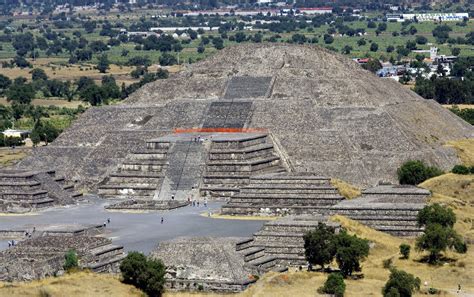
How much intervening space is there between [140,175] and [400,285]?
29142 millimetres

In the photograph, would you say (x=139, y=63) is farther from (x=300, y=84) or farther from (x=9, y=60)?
(x=300, y=84)

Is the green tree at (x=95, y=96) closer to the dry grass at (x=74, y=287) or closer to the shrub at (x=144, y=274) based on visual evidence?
the dry grass at (x=74, y=287)

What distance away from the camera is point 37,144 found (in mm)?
104812

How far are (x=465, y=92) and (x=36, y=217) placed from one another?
2289 inches

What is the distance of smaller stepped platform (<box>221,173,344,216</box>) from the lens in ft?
250

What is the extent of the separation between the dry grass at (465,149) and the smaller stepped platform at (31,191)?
853 inches

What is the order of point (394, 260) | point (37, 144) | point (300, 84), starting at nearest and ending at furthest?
point (394, 260), point (300, 84), point (37, 144)

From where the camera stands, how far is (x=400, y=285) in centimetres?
5919

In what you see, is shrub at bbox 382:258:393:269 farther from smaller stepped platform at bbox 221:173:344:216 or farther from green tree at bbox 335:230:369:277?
smaller stepped platform at bbox 221:173:344:216

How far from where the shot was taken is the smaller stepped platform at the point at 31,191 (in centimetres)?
8188

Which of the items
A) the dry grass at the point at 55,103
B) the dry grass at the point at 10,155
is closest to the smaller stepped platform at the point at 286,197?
the dry grass at the point at 10,155

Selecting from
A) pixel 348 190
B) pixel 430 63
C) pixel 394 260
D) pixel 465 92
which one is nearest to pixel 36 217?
pixel 348 190

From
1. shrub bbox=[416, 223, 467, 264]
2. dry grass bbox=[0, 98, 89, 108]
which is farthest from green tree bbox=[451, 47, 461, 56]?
shrub bbox=[416, 223, 467, 264]

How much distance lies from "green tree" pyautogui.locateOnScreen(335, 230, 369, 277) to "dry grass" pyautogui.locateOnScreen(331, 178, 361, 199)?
45.7 feet
